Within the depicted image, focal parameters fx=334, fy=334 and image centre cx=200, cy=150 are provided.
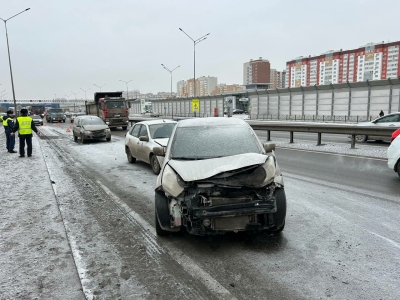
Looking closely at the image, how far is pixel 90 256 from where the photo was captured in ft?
13.3

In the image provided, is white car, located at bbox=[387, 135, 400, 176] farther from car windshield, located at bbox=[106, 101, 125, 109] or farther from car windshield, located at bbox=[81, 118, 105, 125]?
car windshield, located at bbox=[106, 101, 125, 109]

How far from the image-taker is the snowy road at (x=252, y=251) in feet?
10.8

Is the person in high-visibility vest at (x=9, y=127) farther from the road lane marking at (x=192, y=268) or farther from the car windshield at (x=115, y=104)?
the car windshield at (x=115, y=104)

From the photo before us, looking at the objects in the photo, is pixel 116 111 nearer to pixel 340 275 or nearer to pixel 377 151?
pixel 377 151

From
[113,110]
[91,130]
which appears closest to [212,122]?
[91,130]

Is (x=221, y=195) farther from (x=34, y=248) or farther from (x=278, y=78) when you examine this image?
(x=278, y=78)

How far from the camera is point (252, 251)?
413cm

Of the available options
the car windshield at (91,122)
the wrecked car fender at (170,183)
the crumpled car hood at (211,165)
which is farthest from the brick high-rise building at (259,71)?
the wrecked car fender at (170,183)

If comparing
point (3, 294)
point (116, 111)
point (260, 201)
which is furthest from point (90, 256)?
point (116, 111)

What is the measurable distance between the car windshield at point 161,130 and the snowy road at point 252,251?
2.97m

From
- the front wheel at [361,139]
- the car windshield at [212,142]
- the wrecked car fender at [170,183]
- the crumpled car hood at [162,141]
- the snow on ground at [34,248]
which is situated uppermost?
the car windshield at [212,142]

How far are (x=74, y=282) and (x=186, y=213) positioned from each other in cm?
145

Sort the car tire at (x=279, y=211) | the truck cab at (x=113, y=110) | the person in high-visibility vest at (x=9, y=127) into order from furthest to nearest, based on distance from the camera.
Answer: the truck cab at (x=113, y=110), the person in high-visibility vest at (x=9, y=127), the car tire at (x=279, y=211)

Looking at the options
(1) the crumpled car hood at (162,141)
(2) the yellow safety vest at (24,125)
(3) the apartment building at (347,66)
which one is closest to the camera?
(1) the crumpled car hood at (162,141)
